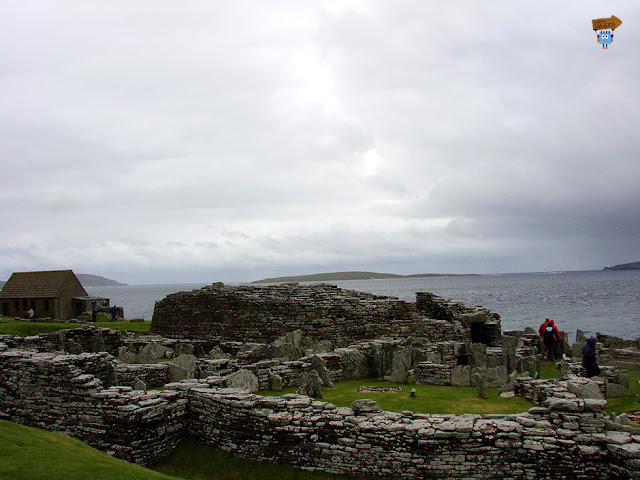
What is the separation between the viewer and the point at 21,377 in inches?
464

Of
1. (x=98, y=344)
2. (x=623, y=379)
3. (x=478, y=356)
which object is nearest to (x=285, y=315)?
(x=98, y=344)

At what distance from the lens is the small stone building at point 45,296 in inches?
1369

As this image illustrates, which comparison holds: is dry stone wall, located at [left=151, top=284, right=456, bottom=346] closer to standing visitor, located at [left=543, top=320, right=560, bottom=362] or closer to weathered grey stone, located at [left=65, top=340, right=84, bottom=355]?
standing visitor, located at [left=543, top=320, right=560, bottom=362]

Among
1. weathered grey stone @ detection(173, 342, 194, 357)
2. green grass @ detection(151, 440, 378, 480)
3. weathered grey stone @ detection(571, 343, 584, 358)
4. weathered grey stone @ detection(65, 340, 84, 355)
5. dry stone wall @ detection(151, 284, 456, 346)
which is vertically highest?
dry stone wall @ detection(151, 284, 456, 346)

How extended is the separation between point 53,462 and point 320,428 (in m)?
4.82

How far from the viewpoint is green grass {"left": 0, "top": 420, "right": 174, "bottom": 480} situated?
22.6 ft

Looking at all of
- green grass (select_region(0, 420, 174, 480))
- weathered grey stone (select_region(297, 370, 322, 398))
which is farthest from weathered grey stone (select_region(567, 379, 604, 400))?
green grass (select_region(0, 420, 174, 480))

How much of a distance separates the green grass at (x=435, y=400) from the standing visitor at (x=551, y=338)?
7.11 m

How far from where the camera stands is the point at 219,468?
9.91 meters

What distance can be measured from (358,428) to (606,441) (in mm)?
4598

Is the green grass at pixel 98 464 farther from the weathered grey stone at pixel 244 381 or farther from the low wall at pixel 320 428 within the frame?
the weathered grey stone at pixel 244 381

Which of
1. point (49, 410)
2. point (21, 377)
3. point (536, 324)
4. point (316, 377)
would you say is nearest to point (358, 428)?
point (316, 377)

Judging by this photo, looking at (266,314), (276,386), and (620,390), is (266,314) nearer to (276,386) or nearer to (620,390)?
(276,386)

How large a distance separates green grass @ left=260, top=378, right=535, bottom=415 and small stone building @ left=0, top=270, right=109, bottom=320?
92.8ft
